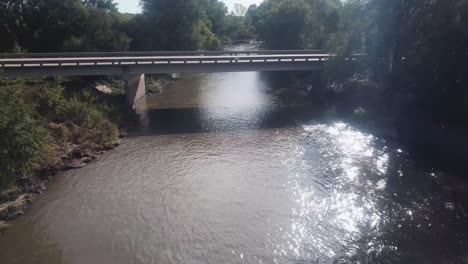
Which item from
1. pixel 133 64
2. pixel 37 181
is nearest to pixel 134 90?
pixel 133 64

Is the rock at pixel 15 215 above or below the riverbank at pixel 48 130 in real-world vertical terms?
below

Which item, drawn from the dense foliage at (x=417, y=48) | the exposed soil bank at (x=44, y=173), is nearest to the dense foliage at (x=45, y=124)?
the exposed soil bank at (x=44, y=173)

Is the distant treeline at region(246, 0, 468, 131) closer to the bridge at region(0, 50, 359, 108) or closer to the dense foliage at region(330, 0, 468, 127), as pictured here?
the dense foliage at region(330, 0, 468, 127)

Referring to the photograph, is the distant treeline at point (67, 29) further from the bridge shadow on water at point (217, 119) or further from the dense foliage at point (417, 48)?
the dense foliage at point (417, 48)

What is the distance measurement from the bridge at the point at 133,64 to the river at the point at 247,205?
777 cm

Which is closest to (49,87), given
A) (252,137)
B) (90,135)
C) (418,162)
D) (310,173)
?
(90,135)

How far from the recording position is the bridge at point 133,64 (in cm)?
3488

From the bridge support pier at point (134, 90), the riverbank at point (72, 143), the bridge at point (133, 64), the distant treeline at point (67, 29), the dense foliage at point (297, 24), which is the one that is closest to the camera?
the riverbank at point (72, 143)

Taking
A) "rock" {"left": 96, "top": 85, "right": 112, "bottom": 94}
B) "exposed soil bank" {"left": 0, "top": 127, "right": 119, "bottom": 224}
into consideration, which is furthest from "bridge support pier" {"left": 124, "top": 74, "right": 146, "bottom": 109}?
"exposed soil bank" {"left": 0, "top": 127, "right": 119, "bottom": 224}

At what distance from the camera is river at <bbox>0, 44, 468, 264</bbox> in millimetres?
18109

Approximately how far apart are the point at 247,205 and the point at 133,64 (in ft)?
75.1

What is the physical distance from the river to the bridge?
25.5ft

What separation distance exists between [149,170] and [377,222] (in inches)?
615

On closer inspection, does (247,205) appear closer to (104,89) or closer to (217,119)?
(217,119)
